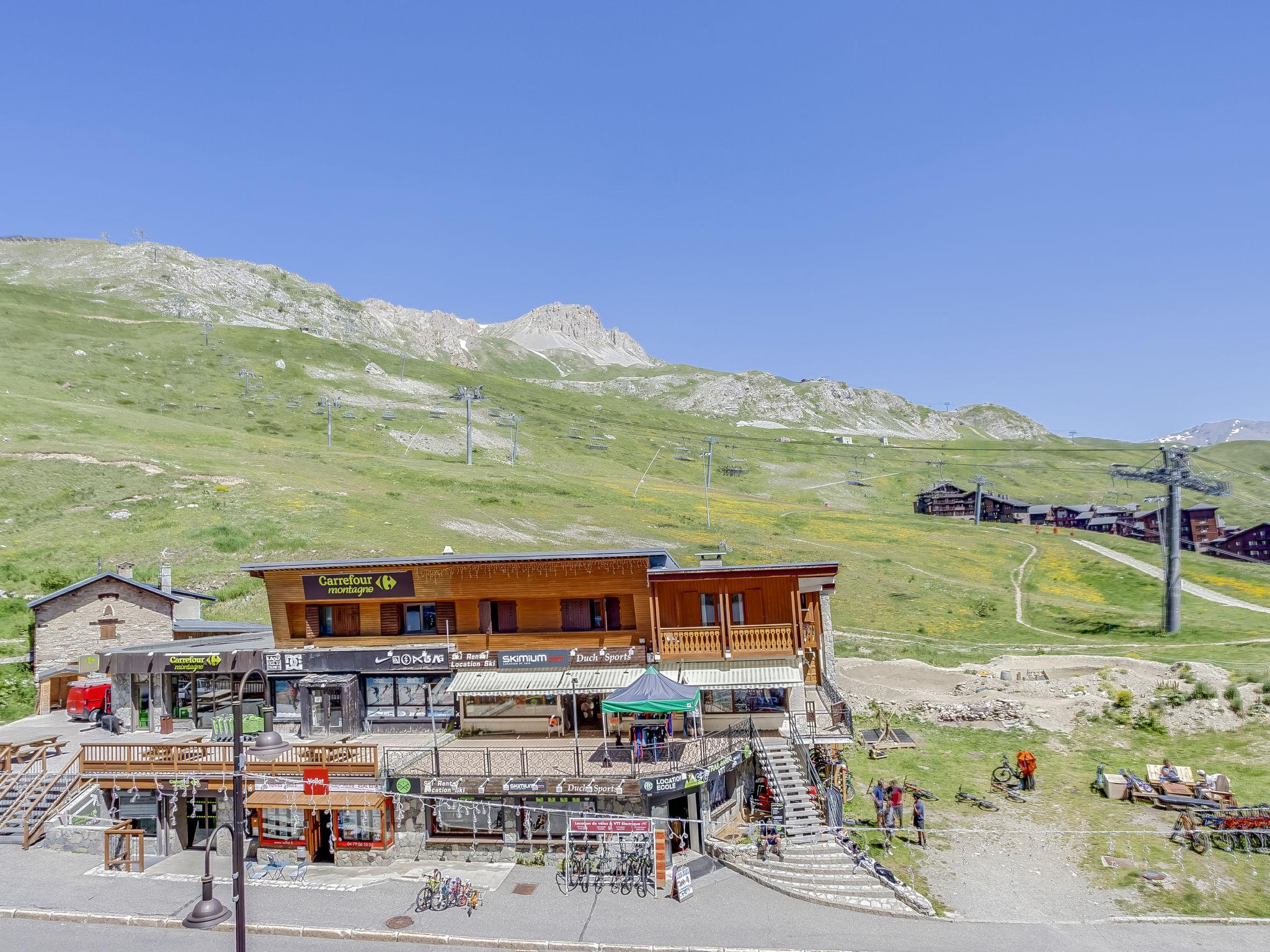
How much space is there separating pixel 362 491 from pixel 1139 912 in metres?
82.2

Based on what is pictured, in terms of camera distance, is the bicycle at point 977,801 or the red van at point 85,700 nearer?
the bicycle at point 977,801

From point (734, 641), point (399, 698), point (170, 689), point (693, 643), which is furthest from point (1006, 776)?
point (170, 689)

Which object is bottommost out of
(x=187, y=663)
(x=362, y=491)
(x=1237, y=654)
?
(x=1237, y=654)

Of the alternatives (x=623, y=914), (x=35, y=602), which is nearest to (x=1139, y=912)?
(x=623, y=914)

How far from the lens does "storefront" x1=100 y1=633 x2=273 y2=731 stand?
34219 millimetres

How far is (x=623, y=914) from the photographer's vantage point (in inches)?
876

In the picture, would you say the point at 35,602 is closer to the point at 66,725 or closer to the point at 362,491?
the point at 66,725

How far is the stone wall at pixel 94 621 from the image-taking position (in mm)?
41375

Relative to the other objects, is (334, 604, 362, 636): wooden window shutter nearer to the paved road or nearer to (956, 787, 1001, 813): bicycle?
the paved road

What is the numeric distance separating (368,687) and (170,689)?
9.94 meters

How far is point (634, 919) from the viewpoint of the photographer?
72.0ft

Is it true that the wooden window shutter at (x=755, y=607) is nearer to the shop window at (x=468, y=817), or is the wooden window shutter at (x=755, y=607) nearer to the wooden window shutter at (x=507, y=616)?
the wooden window shutter at (x=507, y=616)

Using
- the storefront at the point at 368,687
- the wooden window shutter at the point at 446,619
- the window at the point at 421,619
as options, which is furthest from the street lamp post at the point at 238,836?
the window at the point at 421,619

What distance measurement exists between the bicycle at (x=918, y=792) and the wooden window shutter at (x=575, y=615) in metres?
15.3
